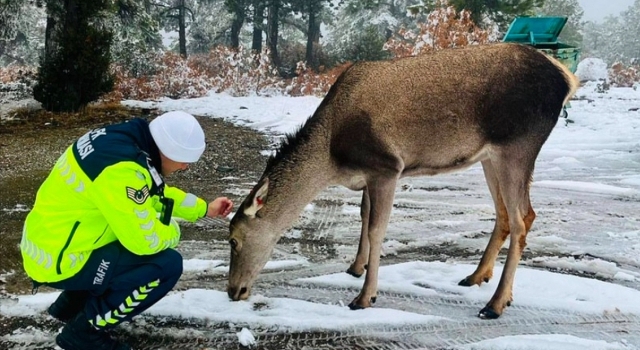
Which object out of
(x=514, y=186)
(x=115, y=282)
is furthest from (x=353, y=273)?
(x=115, y=282)

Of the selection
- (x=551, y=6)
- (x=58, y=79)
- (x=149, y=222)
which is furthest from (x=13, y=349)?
(x=551, y=6)

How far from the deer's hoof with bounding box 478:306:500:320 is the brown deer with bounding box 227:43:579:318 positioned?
0.08 meters

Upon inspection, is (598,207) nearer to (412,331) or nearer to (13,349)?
(412,331)

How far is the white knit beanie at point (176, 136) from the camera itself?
330 centimetres

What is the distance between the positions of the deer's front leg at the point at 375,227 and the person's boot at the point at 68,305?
1951 mm

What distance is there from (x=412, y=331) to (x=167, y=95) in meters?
17.4

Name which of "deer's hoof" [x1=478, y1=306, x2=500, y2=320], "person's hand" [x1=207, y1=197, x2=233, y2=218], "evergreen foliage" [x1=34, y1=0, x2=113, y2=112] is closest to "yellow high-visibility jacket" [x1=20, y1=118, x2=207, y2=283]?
"person's hand" [x1=207, y1=197, x2=233, y2=218]

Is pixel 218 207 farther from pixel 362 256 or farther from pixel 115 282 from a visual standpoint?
pixel 362 256

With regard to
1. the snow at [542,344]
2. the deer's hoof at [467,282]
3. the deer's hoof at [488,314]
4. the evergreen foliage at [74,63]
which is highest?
the snow at [542,344]

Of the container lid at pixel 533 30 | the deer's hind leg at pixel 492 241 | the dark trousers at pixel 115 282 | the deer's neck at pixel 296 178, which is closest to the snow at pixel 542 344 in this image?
the deer's hind leg at pixel 492 241

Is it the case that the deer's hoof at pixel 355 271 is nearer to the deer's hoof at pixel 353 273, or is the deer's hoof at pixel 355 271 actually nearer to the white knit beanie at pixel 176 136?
the deer's hoof at pixel 353 273

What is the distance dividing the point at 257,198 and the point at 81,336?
1.55m

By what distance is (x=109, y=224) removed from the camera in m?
3.15

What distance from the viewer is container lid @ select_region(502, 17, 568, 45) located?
51.1ft
